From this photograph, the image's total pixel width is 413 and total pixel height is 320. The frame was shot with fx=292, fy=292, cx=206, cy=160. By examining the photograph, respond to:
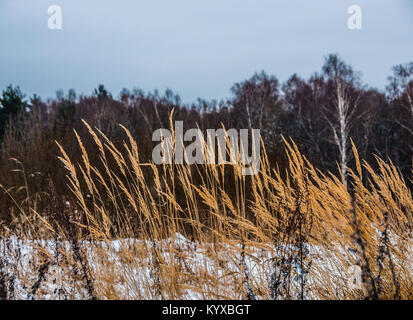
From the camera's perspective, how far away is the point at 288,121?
17.3 meters

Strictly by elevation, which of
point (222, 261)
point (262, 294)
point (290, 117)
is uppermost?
point (290, 117)

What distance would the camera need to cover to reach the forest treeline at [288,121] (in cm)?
713

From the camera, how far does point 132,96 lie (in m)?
26.6

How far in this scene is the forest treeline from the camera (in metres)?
7.13
